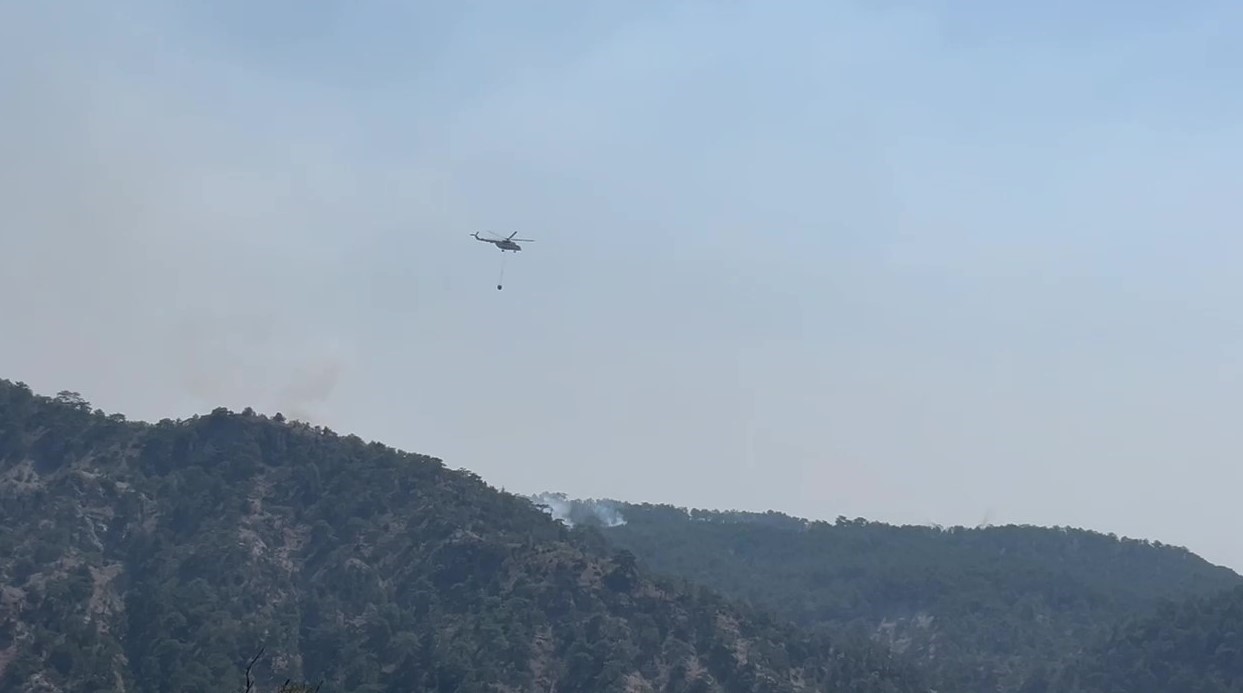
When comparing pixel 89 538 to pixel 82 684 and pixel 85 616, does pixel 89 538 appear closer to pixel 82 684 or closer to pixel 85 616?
pixel 85 616

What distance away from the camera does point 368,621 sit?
4963 inches

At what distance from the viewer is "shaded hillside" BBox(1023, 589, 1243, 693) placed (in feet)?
490

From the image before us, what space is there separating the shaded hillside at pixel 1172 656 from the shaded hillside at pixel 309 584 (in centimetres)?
2392

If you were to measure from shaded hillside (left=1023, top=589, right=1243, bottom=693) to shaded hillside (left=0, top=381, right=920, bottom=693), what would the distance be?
78.5ft

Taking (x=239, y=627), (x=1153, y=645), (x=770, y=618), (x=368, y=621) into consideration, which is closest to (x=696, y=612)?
(x=770, y=618)

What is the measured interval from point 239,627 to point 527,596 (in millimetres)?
25323

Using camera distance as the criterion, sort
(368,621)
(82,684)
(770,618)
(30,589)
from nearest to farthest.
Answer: (82,684), (30,589), (368,621), (770,618)

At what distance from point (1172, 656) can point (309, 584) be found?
8329cm

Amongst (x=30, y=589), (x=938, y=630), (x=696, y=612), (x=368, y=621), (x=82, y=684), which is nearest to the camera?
(x=82, y=684)

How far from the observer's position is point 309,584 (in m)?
135

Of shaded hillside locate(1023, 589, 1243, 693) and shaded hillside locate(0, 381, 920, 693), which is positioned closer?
shaded hillside locate(0, 381, 920, 693)

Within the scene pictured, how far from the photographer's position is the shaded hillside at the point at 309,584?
117 meters

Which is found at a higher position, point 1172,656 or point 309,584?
point 1172,656

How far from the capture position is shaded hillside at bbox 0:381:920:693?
384 ft
